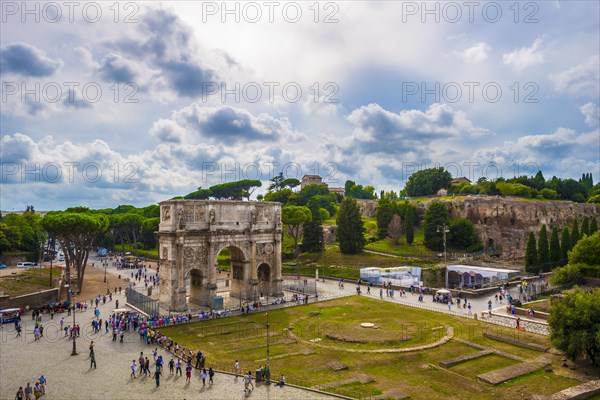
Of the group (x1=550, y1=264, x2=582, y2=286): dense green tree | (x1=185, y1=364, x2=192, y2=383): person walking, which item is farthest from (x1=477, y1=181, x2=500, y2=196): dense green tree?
(x1=185, y1=364, x2=192, y2=383): person walking

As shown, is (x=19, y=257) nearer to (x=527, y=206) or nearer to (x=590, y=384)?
(x=590, y=384)

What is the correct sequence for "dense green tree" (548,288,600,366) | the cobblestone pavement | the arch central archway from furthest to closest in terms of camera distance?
the arch central archway → "dense green tree" (548,288,600,366) → the cobblestone pavement

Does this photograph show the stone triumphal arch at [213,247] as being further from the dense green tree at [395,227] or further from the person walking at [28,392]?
the dense green tree at [395,227]

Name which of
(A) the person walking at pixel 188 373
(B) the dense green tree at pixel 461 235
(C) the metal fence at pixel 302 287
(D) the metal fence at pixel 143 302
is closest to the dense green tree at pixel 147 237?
(C) the metal fence at pixel 302 287

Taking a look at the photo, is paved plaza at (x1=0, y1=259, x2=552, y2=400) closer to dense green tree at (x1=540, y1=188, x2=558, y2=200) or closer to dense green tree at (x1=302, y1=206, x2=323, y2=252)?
dense green tree at (x1=302, y1=206, x2=323, y2=252)

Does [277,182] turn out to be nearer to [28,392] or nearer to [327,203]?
[327,203]

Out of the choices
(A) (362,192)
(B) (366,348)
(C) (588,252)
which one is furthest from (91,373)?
(A) (362,192)
